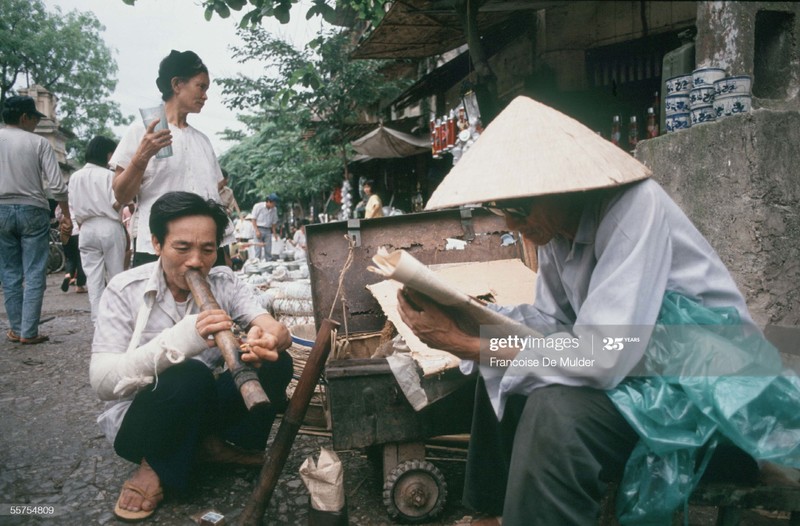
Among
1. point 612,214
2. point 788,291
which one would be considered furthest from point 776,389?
point 788,291

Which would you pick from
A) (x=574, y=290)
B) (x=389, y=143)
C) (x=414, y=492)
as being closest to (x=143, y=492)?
(x=414, y=492)

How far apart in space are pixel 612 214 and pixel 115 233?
418cm

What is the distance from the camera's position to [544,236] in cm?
176

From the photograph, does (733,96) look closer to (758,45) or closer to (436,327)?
(758,45)

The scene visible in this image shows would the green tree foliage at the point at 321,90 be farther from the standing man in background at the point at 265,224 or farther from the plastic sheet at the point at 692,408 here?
the plastic sheet at the point at 692,408

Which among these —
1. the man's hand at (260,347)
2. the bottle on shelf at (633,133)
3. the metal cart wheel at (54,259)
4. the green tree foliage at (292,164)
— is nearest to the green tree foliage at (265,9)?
the man's hand at (260,347)

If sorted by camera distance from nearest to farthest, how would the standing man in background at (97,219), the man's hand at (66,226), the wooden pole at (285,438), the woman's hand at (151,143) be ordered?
1. the wooden pole at (285,438)
2. the woman's hand at (151,143)
3. the standing man in background at (97,219)
4. the man's hand at (66,226)

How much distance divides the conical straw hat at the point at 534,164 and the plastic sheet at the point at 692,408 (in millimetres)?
429

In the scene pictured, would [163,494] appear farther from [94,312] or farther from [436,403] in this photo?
[94,312]

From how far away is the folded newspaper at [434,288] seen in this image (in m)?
1.47

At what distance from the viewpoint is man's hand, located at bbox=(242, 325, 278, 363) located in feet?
7.13

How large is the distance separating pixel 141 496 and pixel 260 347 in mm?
810

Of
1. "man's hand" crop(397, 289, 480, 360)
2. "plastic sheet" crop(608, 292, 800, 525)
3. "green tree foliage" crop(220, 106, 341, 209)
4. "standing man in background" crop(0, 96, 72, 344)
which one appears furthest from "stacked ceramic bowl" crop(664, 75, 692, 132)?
"green tree foliage" crop(220, 106, 341, 209)

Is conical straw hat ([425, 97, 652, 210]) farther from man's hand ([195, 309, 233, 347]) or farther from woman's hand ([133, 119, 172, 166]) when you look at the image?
woman's hand ([133, 119, 172, 166])
